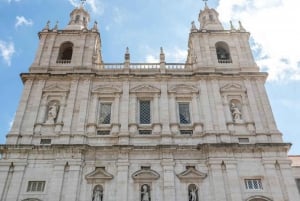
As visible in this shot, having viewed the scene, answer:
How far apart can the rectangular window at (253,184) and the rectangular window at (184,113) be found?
5.90 metres

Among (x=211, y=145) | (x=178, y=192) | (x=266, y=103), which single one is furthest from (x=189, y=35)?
(x=178, y=192)

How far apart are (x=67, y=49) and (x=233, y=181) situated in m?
18.6

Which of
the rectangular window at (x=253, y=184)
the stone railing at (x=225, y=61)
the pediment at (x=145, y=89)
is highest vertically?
the stone railing at (x=225, y=61)

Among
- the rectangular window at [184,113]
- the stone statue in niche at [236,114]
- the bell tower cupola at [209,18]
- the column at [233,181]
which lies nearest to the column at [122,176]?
→ the rectangular window at [184,113]

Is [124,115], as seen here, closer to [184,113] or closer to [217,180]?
[184,113]

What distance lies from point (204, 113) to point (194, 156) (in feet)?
11.6

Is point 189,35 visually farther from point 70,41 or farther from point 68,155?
point 68,155

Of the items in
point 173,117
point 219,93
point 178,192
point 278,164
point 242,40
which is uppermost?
point 242,40

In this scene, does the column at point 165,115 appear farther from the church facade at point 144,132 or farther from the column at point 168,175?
the column at point 168,175

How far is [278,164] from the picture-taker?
22734 mm

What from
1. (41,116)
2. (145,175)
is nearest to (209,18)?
(41,116)

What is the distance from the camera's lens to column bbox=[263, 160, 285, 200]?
21.4 m

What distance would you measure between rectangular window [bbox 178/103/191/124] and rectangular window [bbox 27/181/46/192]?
33.6ft

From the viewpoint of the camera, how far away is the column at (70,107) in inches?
962
